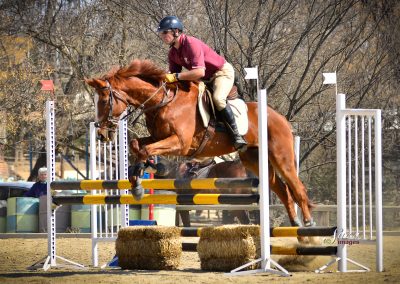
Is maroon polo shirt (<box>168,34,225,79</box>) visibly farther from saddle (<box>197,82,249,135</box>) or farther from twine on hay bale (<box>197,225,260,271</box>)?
twine on hay bale (<box>197,225,260,271</box>)

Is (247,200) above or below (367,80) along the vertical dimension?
below

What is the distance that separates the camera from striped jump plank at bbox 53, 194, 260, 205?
781 centimetres

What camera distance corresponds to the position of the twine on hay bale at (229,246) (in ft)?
25.8

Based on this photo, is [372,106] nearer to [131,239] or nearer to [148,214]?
[148,214]

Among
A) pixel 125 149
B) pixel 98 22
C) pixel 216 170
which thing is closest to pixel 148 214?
pixel 216 170

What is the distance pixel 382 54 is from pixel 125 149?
6.57m

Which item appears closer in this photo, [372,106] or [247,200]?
[247,200]

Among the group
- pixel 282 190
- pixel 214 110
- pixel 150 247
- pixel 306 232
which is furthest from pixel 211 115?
pixel 306 232

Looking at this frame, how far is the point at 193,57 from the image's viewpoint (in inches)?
327

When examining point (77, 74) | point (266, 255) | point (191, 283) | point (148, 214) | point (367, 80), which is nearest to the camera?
point (191, 283)

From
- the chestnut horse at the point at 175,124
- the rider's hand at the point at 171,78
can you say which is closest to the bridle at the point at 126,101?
the chestnut horse at the point at 175,124

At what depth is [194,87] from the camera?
8.70m

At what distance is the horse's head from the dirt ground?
1.37m

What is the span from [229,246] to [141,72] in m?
2.02
